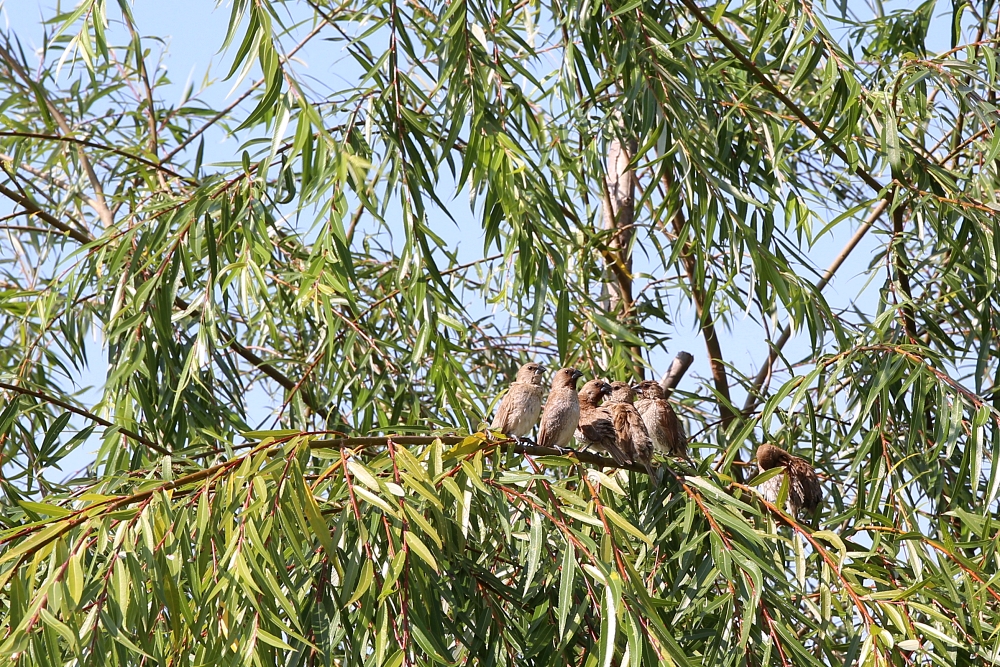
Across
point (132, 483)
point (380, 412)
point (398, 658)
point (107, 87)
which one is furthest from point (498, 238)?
point (107, 87)

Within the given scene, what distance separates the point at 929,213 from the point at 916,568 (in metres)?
1.28

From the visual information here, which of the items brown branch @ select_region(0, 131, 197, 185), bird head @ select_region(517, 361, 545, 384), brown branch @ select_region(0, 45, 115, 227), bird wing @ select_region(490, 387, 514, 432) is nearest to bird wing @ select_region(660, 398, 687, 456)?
bird head @ select_region(517, 361, 545, 384)

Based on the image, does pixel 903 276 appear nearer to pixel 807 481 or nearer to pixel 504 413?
pixel 807 481

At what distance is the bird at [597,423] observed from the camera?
13.0 ft

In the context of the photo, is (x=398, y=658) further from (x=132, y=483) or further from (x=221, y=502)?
(x=132, y=483)

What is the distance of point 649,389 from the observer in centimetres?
486

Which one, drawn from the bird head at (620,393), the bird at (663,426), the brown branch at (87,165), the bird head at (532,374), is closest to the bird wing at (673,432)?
the bird at (663,426)

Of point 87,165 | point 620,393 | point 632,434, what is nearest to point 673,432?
point 620,393

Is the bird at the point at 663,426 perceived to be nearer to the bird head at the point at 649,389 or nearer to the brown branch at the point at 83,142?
the bird head at the point at 649,389

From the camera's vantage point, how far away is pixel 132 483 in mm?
3385

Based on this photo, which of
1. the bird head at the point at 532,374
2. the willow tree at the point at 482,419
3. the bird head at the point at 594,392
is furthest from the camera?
the bird head at the point at 594,392

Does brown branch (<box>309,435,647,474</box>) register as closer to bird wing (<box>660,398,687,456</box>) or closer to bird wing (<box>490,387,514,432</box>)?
bird wing (<box>490,387,514,432</box>)

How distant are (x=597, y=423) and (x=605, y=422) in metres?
0.03

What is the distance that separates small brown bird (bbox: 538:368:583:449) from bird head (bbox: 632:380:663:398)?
658mm
